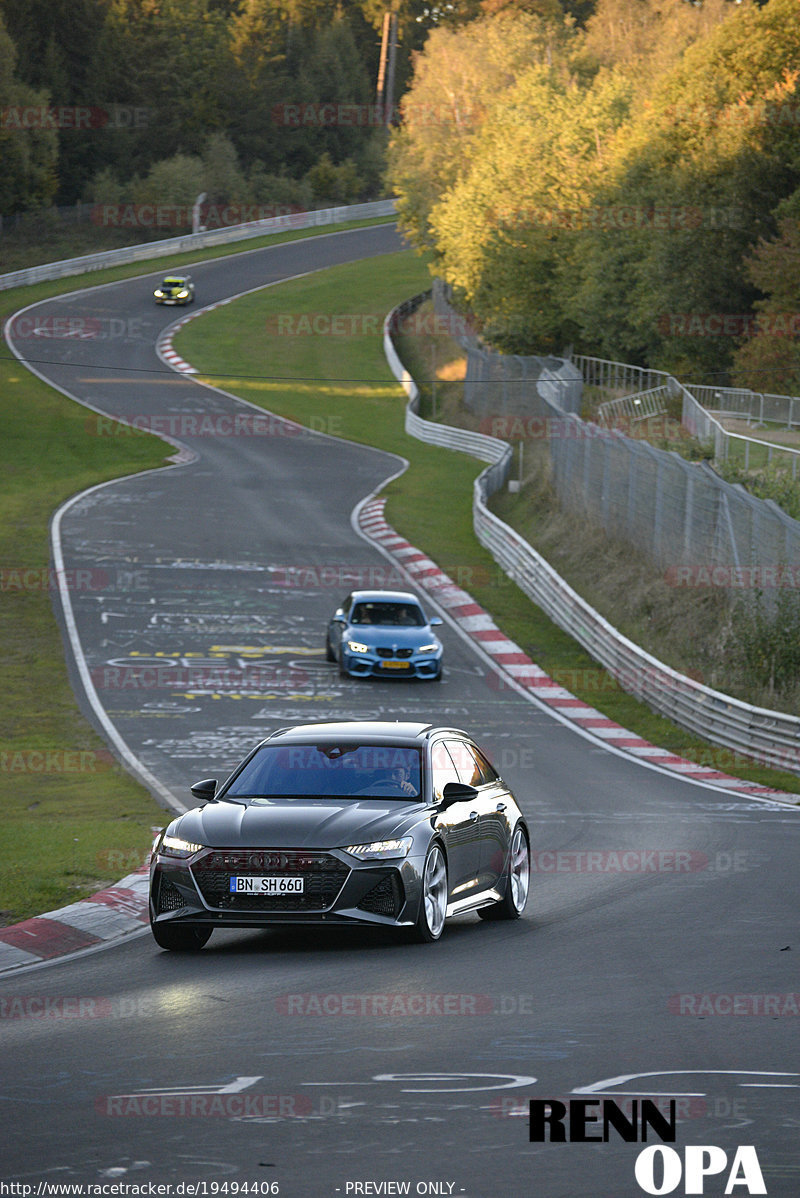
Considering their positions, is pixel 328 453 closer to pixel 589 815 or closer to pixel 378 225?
pixel 589 815

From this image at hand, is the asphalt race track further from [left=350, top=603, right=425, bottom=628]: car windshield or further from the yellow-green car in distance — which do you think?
the yellow-green car in distance

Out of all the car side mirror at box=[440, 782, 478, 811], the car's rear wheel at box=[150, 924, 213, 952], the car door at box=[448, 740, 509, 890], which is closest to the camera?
the car's rear wheel at box=[150, 924, 213, 952]

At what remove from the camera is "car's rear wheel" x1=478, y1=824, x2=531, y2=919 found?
1193cm

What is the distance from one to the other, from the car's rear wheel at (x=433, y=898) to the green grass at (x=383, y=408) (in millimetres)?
12182

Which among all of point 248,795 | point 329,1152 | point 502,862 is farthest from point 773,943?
point 329,1152

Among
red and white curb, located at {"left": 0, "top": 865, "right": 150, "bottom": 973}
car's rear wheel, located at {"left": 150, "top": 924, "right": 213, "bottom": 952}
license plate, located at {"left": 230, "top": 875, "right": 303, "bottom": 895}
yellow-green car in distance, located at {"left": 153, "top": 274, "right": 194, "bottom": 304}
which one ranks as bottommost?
yellow-green car in distance, located at {"left": 153, "top": 274, "right": 194, "bottom": 304}

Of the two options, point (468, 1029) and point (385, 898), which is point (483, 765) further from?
point (468, 1029)

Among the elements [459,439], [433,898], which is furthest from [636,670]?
[459,439]

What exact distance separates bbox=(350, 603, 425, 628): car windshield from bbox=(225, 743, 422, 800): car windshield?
17839 millimetres

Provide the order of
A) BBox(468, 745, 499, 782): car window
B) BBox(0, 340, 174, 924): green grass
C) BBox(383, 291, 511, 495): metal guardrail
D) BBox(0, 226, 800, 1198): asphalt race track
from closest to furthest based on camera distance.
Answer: BBox(0, 226, 800, 1198): asphalt race track → BBox(468, 745, 499, 782): car window → BBox(0, 340, 174, 924): green grass → BBox(383, 291, 511, 495): metal guardrail

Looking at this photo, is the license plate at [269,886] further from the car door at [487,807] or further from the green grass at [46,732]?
the green grass at [46,732]

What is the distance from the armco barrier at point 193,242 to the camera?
288ft

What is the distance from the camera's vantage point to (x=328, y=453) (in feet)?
181

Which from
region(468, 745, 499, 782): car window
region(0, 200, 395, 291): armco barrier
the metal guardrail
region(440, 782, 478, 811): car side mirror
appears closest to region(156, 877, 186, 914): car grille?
region(440, 782, 478, 811): car side mirror
